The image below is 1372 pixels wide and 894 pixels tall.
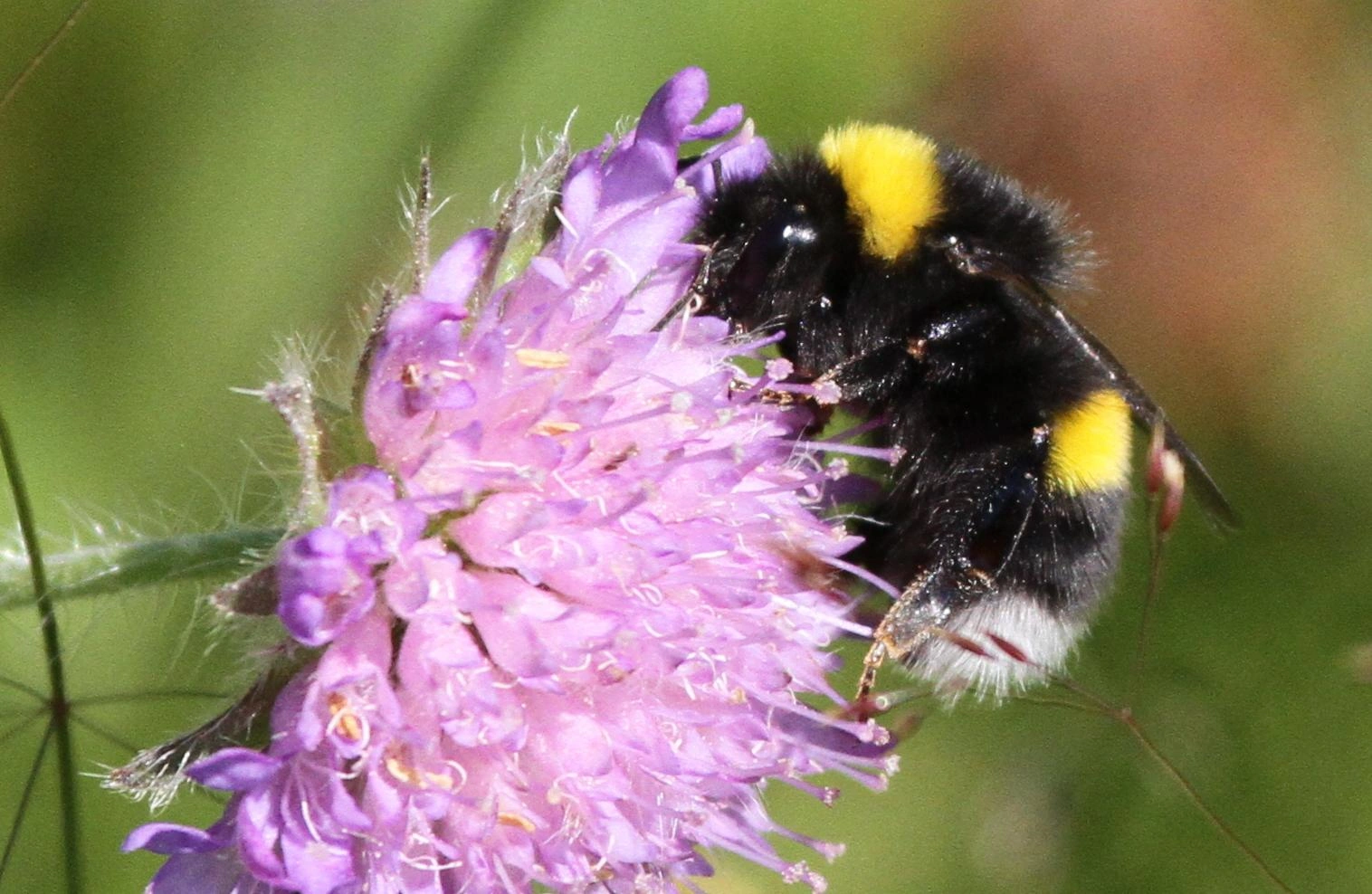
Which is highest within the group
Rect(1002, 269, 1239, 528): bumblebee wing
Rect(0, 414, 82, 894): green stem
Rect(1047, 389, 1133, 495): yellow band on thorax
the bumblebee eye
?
the bumblebee eye

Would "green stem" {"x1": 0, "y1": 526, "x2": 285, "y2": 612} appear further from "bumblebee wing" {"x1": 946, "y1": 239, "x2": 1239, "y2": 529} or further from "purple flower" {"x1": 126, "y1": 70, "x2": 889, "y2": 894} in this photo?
"bumblebee wing" {"x1": 946, "y1": 239, "x2": 1239, "y2": 529}

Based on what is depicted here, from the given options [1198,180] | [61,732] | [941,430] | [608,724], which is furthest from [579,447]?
[1198,180]

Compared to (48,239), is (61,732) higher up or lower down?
lower down

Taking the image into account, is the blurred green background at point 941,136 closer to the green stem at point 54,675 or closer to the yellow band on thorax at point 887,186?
the green stem at point 54,675

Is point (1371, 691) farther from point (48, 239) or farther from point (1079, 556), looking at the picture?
point (48, 239)

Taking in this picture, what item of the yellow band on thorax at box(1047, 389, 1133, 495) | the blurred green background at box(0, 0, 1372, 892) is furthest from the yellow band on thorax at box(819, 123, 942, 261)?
the blurred green background at box(0, 0, 1372, 892)

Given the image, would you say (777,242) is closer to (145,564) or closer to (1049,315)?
(1049,315)
